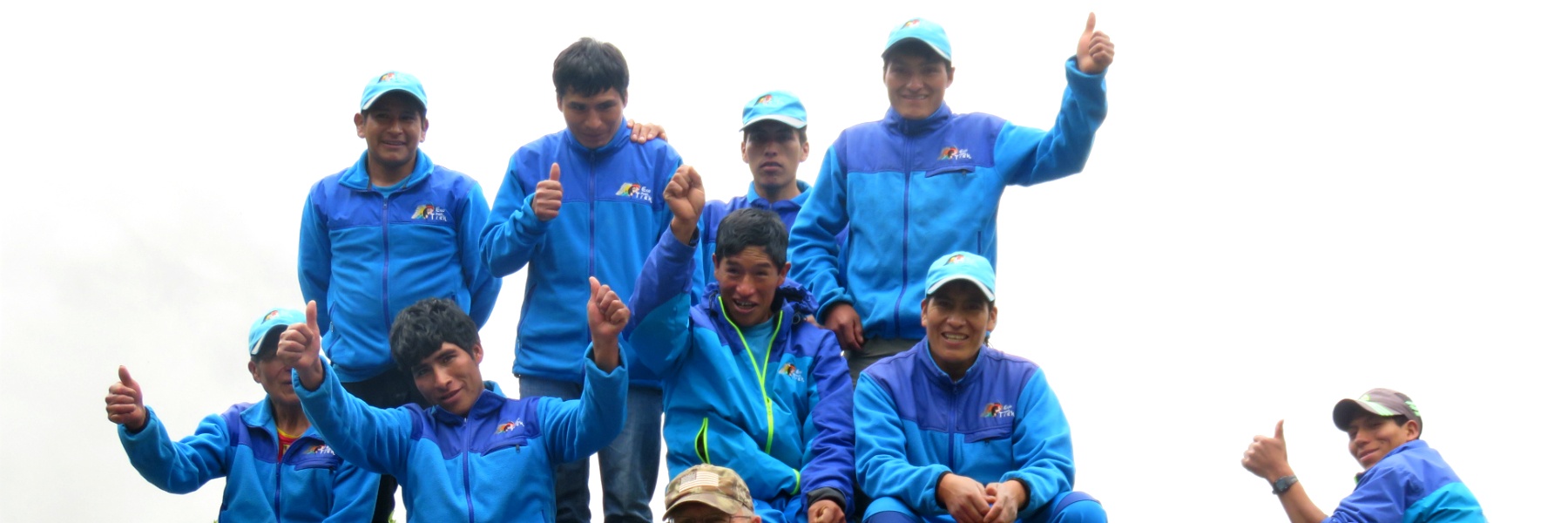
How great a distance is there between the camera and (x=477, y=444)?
18.5 feet

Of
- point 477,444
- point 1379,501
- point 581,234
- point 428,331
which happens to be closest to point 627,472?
point 477,444

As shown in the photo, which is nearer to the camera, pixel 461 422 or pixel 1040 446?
pixel 1040 446

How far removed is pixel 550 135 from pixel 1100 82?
8.03 ft

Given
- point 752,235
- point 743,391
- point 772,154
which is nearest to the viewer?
point 743,391

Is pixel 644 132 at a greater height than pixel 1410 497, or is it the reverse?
pixel 644 132

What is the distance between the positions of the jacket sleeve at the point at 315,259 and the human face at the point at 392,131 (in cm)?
37

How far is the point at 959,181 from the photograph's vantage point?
6.61 meters

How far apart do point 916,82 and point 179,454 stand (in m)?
3.45

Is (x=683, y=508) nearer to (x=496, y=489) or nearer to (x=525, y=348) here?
(x=496, y=489)

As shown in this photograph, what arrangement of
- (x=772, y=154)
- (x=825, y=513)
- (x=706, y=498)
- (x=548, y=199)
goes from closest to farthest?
(x=706, y=498) < (x=825, y=513) < (x=548, y=199) < (x=772, y=154)

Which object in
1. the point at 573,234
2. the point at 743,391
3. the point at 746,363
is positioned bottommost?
the point at 743,391

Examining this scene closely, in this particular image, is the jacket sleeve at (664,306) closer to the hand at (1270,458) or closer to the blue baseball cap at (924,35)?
the blue baseball cap at (924,35)

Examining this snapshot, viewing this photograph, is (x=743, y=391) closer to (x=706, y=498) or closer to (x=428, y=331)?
(x=706, y=498)

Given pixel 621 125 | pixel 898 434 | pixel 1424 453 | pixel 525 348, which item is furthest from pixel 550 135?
pixel 1424 453
